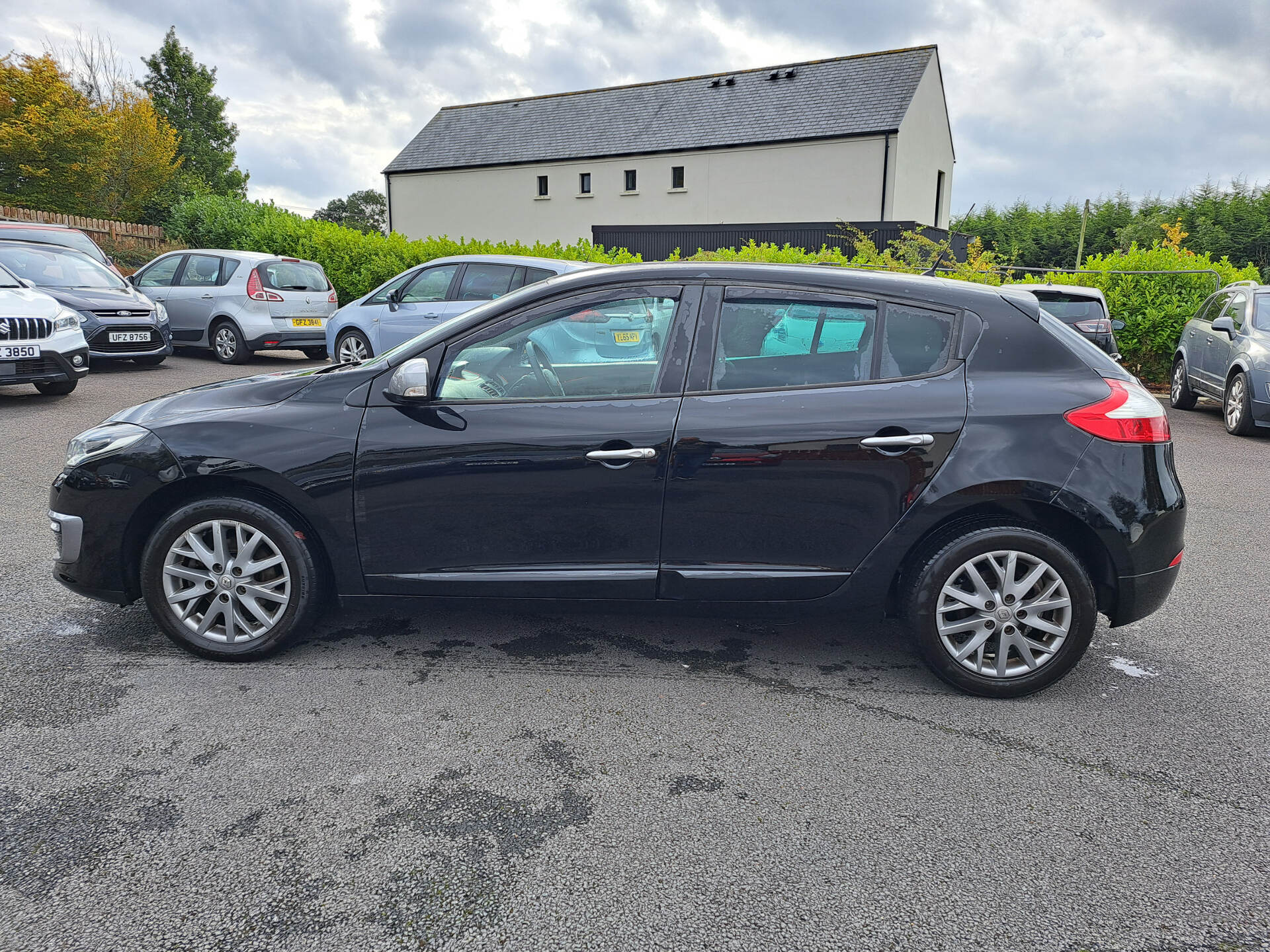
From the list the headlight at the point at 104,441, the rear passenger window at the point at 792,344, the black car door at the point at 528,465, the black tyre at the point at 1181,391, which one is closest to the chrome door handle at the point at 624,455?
the black car door at the point at 528,465

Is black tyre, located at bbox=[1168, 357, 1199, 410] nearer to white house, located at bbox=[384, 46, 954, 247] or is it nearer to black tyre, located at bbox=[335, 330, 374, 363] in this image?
black tyre, located at bbox=[335, 330, 374, 363]

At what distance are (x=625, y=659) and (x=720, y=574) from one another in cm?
64

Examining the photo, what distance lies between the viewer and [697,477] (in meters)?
3.47

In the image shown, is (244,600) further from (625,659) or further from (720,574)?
(720,574)

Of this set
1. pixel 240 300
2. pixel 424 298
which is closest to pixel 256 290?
pixel 240 300

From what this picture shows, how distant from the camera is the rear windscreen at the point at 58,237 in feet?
41.1

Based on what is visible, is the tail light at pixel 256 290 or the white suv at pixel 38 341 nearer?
the white suv at pixel 38 341

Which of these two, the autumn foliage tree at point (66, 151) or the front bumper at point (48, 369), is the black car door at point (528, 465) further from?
the autumn foliage tree at point (66, 151)

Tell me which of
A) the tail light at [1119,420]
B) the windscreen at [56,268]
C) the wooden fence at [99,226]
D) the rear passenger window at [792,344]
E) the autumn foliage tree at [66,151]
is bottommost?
the tail light at [1119,420]

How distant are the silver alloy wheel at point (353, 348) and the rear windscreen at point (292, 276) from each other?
2160mm

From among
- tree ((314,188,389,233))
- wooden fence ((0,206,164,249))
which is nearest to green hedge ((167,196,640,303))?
wooden fence ((0,206,164,249))

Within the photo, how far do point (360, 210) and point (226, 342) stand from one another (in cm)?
9053

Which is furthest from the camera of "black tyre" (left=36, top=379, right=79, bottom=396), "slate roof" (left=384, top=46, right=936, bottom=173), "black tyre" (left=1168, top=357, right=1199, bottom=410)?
"slate roof" (left=384, top=46, right=936, bottom=173)

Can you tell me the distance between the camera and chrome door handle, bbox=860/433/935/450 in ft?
11.2
